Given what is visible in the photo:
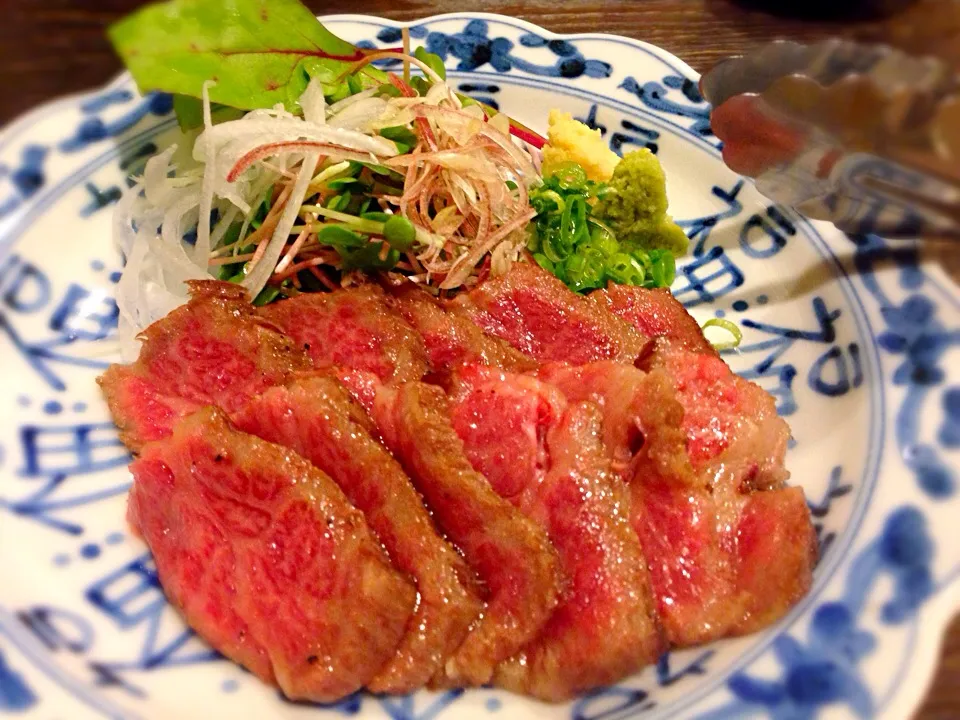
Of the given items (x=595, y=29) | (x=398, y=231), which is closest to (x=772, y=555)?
(x=398, y=231)

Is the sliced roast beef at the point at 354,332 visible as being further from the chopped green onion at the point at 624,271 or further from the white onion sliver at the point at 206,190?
the chopped green onion at the point at 624,271

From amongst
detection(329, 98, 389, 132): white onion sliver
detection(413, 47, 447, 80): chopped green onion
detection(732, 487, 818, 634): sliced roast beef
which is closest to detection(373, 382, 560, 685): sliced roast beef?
detection(732, 487, 818, 634): sliced roast beef

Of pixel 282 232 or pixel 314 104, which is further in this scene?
pixel 314 104

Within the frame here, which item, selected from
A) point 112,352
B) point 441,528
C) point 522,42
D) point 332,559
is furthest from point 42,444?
point 522,42

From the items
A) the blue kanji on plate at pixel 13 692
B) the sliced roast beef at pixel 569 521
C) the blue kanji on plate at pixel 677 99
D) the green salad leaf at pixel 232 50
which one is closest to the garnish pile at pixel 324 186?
the green salad leaf at pixel 232 50

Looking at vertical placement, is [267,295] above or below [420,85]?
below

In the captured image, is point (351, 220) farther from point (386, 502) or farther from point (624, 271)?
point (386, 502)
